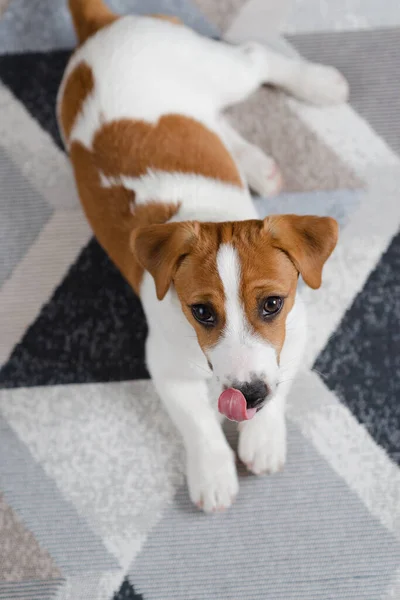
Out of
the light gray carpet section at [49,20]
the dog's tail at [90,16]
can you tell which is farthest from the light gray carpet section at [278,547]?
the light gray carpet section at [49,20]

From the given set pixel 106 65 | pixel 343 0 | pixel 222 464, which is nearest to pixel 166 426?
pixel 222 464

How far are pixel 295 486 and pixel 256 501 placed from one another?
0.15 metres

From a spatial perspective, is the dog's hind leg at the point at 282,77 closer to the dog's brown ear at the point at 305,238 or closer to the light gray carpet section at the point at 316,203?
the light gray carpet section at the point at 316,203

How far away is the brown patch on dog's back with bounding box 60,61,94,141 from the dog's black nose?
1.10 meters

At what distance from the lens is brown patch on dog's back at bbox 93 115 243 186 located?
2.05 metres

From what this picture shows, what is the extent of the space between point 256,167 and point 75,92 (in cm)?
75

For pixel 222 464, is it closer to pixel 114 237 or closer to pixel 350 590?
pixel 350 590

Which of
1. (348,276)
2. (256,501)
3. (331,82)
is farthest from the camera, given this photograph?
(331,82)

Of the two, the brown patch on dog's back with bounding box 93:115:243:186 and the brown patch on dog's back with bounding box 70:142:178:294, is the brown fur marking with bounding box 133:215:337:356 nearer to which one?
the brown patch on dog's back with bounding box 70:142:178:294

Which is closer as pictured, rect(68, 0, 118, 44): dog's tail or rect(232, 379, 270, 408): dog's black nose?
rect(232, 379, 270, 408): dog's black nose

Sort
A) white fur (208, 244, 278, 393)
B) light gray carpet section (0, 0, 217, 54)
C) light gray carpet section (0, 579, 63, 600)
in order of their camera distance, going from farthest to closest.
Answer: light gray carpet section (0, 0, 217, 54) < light gray carpet section (0, 579, 63, 600) < white fur (208, 244, 278, 393)

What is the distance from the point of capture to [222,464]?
86.8 inches

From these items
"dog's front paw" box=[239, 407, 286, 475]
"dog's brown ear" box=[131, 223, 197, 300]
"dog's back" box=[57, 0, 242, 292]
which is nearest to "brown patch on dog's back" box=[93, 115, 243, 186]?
"dog's back" box=[57, 0, 242, 292]

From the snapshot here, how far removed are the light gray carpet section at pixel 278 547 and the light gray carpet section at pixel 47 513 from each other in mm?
179
